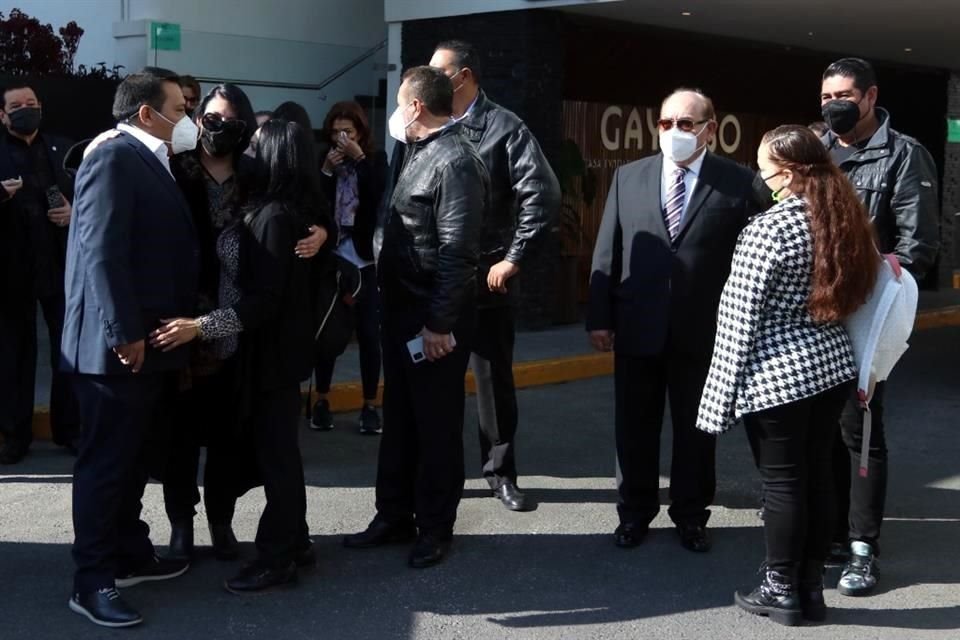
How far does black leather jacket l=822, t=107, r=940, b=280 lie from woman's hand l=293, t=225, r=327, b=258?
7.02ft

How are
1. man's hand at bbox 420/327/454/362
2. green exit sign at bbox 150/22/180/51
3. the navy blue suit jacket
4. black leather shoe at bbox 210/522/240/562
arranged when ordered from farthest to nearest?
green exit sign at bbox 150/22/180/51 < black leather shoe at bbox 210/522/240/562 < man's hand at bbox 420/327/454/362 < the navy blue suit jacket

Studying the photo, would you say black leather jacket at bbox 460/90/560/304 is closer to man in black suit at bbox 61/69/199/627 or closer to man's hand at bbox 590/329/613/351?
man's hand at bbox 590/329/613/351

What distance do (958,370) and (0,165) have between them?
8.22 metres

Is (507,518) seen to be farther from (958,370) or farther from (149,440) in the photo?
(958,370)

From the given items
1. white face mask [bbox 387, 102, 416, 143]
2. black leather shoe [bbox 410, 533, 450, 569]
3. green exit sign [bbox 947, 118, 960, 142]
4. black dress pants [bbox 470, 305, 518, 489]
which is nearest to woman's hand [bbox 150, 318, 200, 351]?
white face mask [bbox 387, 102, 416, 143]

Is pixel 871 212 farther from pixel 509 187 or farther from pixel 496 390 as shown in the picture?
pixel 496 390

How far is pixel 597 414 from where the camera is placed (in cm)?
908

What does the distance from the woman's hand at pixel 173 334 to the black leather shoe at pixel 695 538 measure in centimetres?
237

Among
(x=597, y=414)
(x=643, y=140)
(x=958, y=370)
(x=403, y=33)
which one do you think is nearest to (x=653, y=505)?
(x=597, y=414)

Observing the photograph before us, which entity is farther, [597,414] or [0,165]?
[597,414]

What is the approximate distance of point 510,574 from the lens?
17.7 feet

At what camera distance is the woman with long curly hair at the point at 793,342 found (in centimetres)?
460

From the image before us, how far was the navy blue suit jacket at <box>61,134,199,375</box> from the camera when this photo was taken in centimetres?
450

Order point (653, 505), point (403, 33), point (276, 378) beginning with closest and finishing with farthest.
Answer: point (276, 378)
point (653, 505)
point (403, 33)
